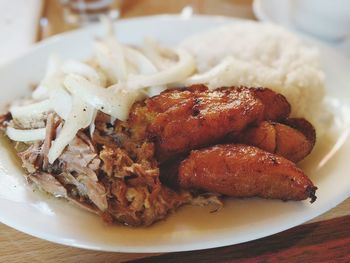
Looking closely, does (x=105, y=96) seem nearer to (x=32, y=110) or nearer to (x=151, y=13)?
(x=32, y=110)

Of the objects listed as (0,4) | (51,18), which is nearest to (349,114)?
(51,18)

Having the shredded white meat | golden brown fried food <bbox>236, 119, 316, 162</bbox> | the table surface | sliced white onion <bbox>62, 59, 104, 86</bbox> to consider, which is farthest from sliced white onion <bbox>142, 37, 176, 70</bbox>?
the table surface

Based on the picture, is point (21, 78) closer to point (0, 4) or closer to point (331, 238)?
point (0, 4)

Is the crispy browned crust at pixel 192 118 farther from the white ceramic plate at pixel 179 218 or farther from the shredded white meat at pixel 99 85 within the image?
the white ceramic plate at pixel 179 218

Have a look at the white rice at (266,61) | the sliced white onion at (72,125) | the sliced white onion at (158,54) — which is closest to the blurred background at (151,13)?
the white rice at (266,61)

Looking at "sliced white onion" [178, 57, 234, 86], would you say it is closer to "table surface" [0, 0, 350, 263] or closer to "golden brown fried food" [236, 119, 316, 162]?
"golden brown fried food" [236, 119, 316, 162]

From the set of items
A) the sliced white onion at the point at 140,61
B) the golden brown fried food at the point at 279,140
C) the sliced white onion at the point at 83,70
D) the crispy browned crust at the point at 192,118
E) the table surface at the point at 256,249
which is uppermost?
the sliced white onion at the point at 83,70
